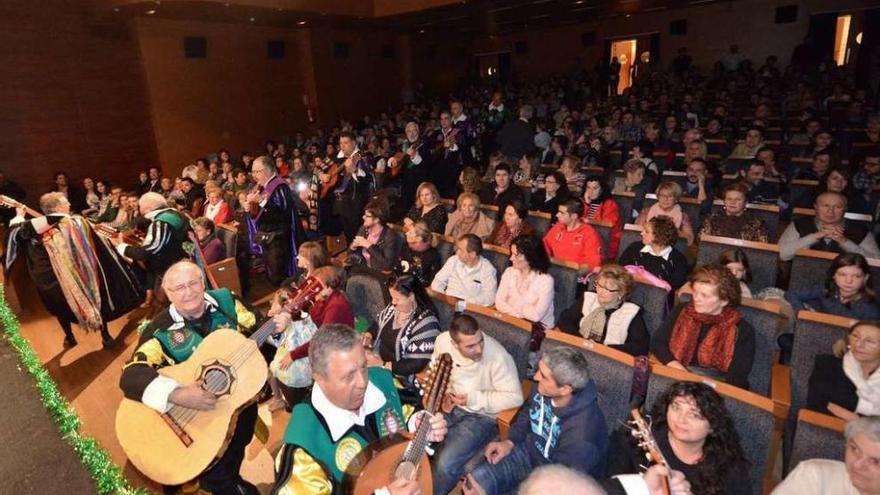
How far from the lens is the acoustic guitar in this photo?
205cm

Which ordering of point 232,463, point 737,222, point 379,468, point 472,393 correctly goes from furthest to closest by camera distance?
point 737,222, point 472,393, point 232,463, point 379,468

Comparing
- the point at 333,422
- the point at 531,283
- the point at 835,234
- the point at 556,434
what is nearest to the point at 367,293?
the point at 531,283

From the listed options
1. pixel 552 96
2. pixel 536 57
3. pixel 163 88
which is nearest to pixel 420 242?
pixel 163 88

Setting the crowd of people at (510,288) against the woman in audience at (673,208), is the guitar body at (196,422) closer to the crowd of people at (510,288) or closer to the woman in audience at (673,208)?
the crowd of people at (510,288)

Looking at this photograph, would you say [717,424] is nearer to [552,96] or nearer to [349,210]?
[349,210]

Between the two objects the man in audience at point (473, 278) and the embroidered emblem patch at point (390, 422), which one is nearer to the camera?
the embroidered emblem patch at point (390, 422)

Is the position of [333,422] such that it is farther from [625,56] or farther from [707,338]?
[625,56]

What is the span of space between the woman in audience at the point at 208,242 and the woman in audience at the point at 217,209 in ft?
2.87

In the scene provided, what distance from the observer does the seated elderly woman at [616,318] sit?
2.96 m

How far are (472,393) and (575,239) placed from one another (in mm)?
1974

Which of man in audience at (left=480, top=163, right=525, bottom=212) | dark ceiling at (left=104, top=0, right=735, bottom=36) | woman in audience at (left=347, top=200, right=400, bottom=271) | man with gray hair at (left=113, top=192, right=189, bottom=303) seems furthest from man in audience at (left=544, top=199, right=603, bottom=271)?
dark ceiling at (left=104, top=0, right=735, bottom=36)

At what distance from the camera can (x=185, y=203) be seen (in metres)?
7.87

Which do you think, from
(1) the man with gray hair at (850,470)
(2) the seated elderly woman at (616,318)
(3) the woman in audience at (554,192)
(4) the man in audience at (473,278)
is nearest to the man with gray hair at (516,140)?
(3) the woman in audience at (554,192)

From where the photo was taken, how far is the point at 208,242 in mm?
5082
